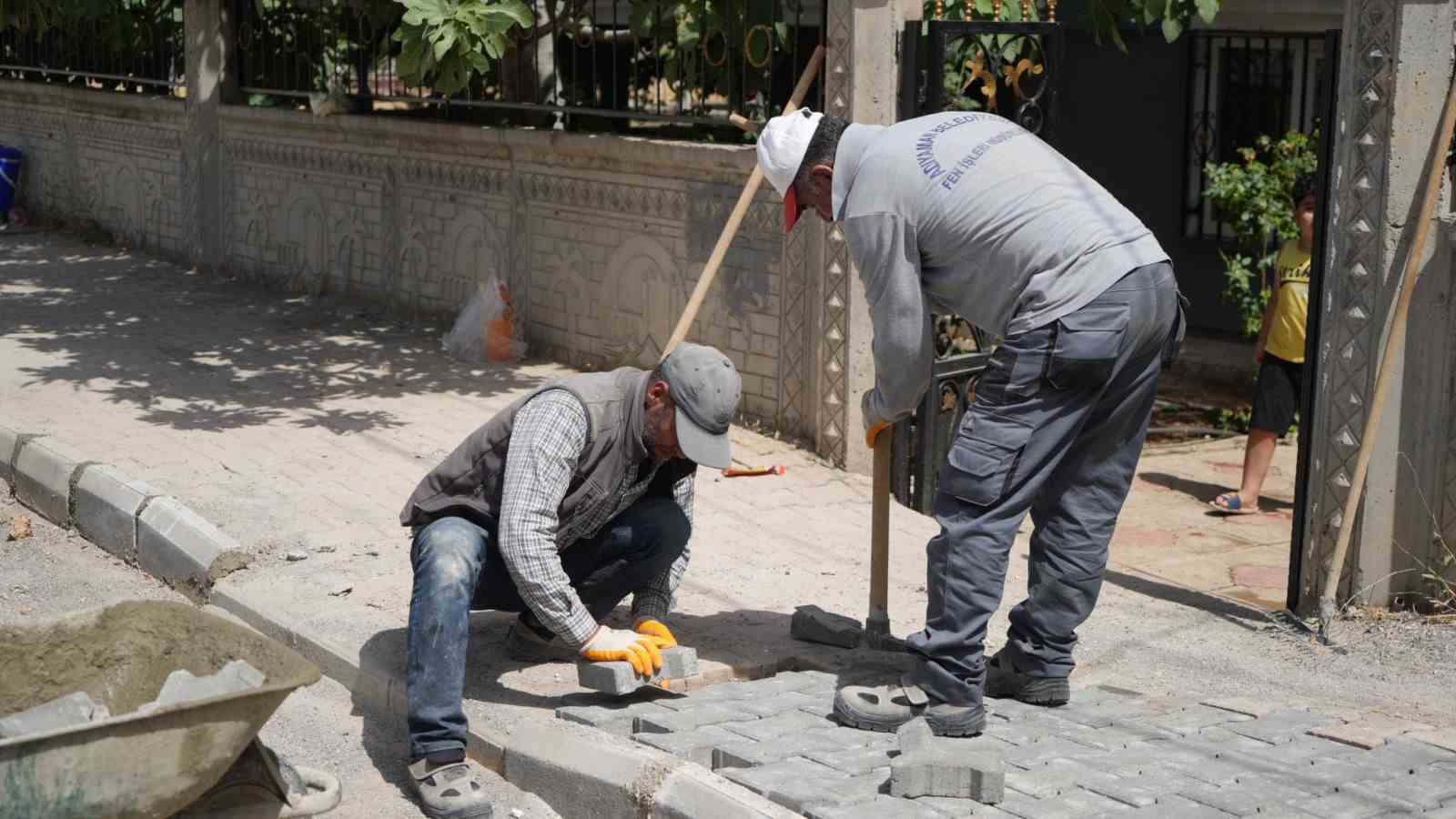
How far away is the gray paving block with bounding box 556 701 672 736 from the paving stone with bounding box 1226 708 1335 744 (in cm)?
156

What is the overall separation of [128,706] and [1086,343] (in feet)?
8.42

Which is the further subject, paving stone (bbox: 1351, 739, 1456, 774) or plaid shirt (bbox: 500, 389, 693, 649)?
plaid shirt (bbox: 500, 389, 693, 649)

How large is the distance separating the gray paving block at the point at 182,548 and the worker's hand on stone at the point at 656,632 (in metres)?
1.87

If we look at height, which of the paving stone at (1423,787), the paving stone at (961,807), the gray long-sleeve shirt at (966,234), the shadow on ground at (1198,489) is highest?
the gray long-sleeve shirt at (966,234)

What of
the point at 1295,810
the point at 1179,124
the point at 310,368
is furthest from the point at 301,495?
the point at 1179,124

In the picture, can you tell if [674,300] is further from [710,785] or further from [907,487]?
[710,785]

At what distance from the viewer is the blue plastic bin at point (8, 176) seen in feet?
50.4

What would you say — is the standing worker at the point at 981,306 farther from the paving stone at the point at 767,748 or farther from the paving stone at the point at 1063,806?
the paving stone at the point at 1063,806

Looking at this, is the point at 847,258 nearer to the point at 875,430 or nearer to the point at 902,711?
the point at 875,430

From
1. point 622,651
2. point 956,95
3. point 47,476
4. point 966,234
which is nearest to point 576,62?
point 956,95

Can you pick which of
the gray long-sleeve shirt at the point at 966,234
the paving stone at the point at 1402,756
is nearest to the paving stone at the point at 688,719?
the gray long-sleeve shirt at the point at 966,234

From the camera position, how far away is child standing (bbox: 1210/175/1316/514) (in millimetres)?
8062

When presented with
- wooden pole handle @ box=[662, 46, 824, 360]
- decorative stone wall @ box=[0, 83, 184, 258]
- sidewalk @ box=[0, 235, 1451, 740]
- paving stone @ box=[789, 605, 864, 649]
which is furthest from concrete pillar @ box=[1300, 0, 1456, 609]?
decorative stone wall @ box=[0, 83, 184, 258]

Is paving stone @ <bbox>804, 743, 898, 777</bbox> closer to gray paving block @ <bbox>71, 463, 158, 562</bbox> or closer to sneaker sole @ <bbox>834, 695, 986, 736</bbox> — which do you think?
sneaker sole @ <bbox>834, 695, 986, 736</bbox>
